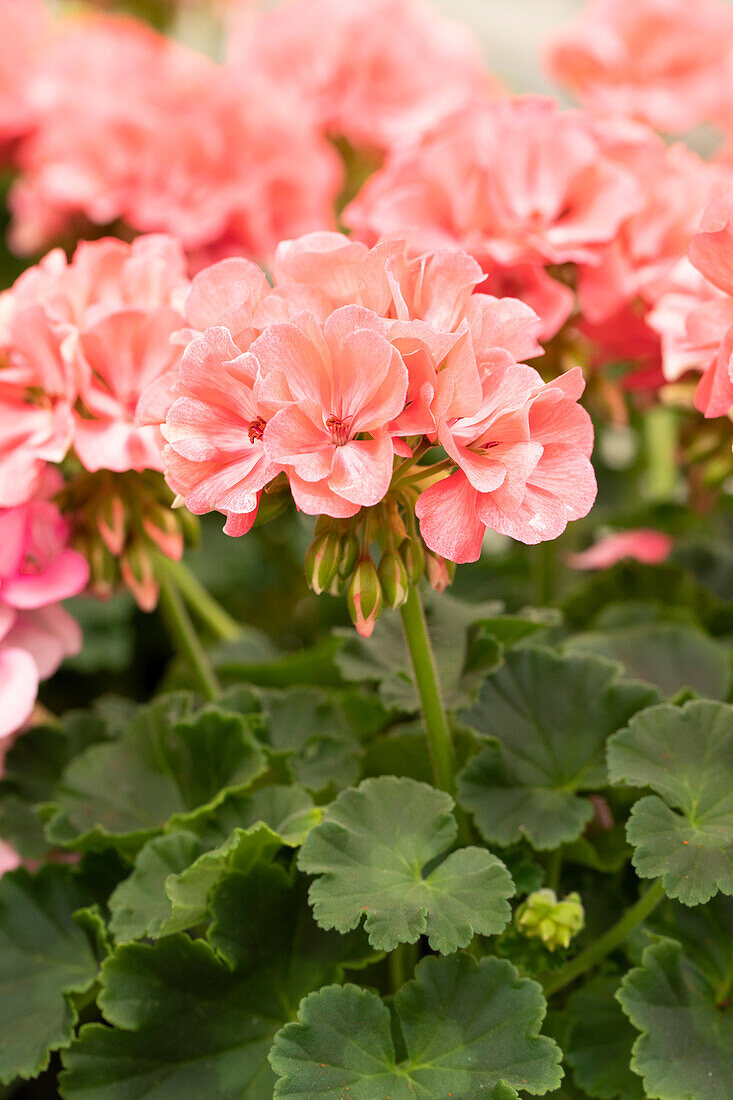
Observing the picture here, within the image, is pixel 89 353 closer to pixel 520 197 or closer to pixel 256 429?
pixel 256 429

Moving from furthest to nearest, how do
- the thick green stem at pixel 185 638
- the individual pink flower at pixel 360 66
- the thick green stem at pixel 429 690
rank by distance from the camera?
the individual pink flower at pixel 360 66, the thick green stem at pixel 185 638, the thick green stem at pixel 429 690

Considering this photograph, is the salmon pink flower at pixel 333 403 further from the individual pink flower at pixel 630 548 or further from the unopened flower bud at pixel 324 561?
the individual pink flower at pixel 630 548

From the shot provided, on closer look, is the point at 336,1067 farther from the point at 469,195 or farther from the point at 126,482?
the point at 469,195

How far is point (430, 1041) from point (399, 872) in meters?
0.09

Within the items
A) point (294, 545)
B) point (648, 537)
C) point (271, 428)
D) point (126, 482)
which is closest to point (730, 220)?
point (271, 428)

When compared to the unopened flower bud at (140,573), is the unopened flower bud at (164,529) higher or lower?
higher

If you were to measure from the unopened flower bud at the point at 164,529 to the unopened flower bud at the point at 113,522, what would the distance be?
0.8 inches

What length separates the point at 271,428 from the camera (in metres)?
0.49

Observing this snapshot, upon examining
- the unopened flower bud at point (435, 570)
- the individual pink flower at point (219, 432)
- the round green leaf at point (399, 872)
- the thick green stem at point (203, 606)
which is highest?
the individual pink flower at point (219, 432)

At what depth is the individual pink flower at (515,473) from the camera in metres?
0.50

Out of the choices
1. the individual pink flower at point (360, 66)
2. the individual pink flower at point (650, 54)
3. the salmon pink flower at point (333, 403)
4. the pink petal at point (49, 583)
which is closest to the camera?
the salmon pink flower at point (333, 403)

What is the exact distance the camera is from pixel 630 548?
45.5 inches

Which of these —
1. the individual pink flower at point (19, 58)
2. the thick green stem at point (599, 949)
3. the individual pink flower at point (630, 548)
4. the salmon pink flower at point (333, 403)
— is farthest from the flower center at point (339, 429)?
the individual pink flower at point (19, 58)

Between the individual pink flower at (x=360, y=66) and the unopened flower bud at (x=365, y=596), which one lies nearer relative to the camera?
the unopened flower bud at (x=365, y=596)
